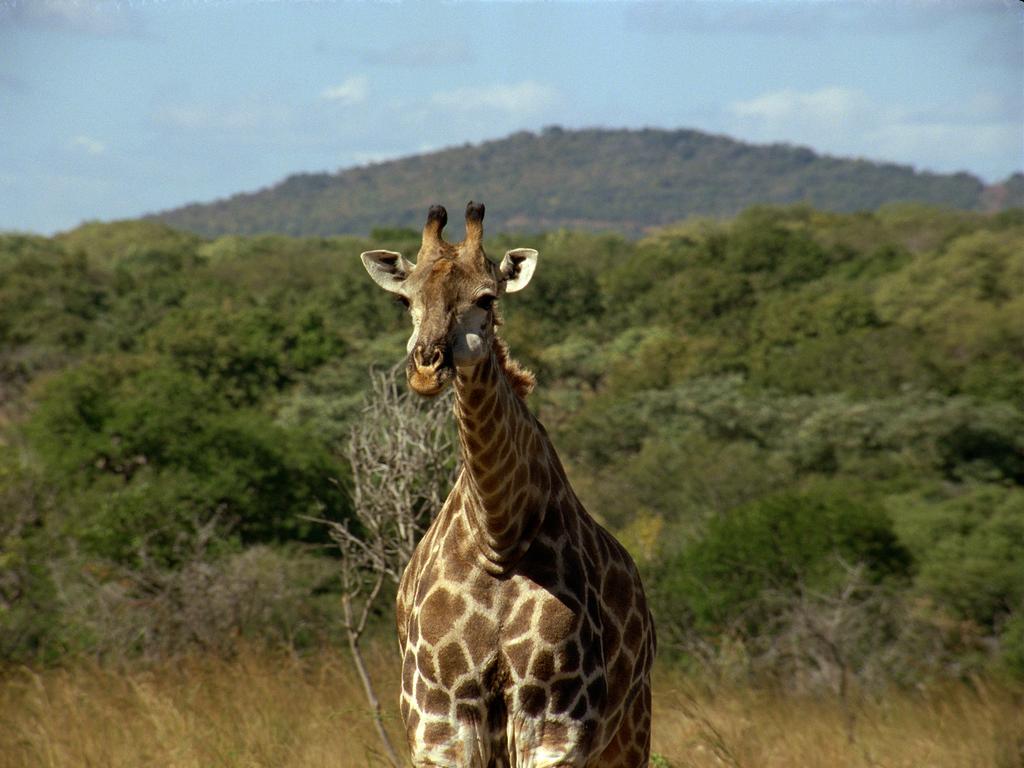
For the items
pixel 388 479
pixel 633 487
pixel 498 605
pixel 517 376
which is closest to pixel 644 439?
pixel 633 487

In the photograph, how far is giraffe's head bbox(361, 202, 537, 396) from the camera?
12.5 feet

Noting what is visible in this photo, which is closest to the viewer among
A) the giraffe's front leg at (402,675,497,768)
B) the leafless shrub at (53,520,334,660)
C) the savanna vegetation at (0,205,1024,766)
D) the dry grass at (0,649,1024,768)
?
the giraffe's front leg at (402,675,497,768)

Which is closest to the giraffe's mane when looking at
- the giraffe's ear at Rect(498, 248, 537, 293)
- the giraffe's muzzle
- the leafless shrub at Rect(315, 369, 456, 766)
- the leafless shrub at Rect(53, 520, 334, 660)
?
the giraffe's ear at Rect(498, 248, 537, 293)

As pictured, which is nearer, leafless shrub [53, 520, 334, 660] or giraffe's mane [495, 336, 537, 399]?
giraffe's mane [495, 336, 537, 399]

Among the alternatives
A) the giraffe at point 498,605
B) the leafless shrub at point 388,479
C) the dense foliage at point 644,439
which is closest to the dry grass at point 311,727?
the leafless shrub at point 388,479

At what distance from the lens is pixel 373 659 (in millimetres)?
8812

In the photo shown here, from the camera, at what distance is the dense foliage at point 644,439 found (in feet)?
53.2

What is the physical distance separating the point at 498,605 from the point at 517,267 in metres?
1.08

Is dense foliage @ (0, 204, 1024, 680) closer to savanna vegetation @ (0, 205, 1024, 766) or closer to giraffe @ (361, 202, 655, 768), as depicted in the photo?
savanna vegetation @ (0, 205, 1024, 766)

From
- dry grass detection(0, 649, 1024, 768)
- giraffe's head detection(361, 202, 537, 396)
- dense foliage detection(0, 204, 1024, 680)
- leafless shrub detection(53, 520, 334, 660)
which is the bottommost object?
dense foliage detection(0, 204, 1024, 680)

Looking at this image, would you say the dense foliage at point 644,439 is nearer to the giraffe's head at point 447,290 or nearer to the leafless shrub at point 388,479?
the leafless shrub at point 388,479

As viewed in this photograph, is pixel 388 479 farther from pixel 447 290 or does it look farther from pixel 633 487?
pixel 633 487

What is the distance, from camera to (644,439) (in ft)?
121

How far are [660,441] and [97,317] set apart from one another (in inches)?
1041
